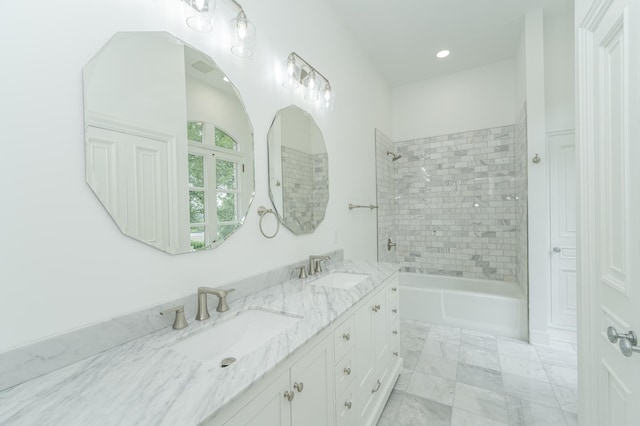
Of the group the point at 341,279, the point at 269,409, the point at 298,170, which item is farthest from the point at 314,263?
the point at 269,409

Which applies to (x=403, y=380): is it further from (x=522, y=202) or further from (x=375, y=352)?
(x=522, y=202)

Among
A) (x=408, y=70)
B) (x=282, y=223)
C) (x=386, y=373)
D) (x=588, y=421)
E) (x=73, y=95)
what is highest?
(x=408, y=70)

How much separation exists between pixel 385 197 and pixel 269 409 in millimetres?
3218

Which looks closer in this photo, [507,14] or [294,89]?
[294,89]

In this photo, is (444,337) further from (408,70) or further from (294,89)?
(408,70)

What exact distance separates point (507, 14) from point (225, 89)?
9.65ft

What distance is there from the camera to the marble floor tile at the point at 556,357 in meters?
2.39

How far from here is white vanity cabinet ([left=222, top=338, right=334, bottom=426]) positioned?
0.80m

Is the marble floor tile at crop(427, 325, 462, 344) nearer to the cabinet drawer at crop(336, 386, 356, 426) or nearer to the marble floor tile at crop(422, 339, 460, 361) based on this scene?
the marble floor tile at crop(422, 339, 460, 361)

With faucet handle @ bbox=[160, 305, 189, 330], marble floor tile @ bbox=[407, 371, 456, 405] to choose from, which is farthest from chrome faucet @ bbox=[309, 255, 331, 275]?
marble floor tile @ bbox=[407, 371, 456, 405]

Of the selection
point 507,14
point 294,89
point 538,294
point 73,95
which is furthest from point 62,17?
point 538,294

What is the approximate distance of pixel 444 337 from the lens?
9.55 ft

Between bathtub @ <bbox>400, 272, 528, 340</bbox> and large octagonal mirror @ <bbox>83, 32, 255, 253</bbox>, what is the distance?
2649 millimetres

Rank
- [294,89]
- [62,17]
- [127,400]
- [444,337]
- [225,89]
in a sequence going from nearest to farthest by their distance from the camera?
1. [127,400]
2. [62,17]
3. [225,89]
4. [294,89]
5. [444,337]
